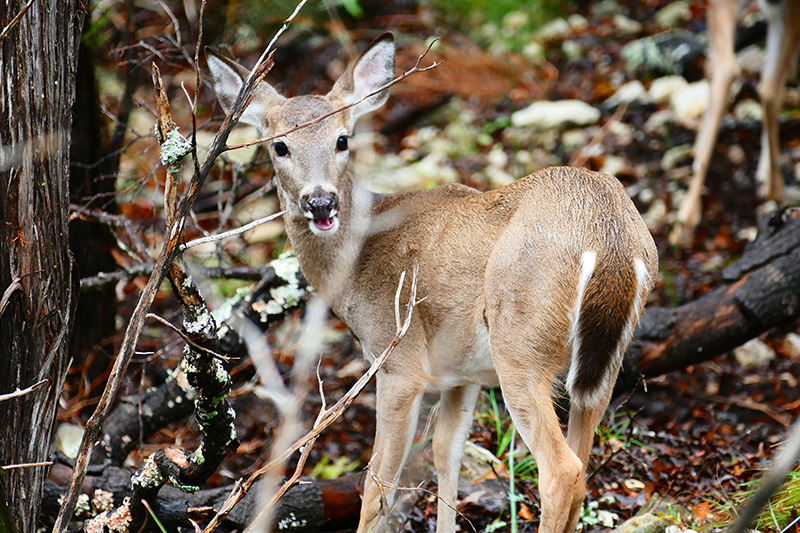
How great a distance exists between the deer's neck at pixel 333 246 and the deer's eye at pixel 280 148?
286 mm

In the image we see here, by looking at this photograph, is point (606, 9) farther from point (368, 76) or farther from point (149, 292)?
point (149, 292)

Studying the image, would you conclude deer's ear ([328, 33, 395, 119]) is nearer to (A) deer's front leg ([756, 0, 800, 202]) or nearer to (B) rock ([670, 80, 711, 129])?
→ (A) deer's front leg ([756, 0, 800, 202])

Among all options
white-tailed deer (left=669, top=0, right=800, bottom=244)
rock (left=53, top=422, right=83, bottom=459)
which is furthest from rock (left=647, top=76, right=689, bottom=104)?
rock (left=53, top=422, right=83, bottom=459)

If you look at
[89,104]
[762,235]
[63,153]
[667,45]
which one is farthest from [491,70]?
[63,153]

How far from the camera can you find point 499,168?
734cm

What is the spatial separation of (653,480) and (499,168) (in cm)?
380

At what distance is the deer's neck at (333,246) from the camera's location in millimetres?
3887

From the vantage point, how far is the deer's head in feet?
11.4

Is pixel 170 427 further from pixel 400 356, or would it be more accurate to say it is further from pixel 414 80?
pixel 414 80

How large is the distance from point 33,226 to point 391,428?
172 cm

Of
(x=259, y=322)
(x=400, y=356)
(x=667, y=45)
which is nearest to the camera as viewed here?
(x=400, y=356)

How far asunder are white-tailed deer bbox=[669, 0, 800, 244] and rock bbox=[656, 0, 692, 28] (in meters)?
2.28

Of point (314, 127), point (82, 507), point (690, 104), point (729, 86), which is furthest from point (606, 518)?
point (690, 104)

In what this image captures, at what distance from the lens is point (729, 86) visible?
6578 millimetres
